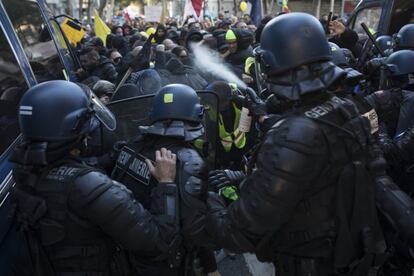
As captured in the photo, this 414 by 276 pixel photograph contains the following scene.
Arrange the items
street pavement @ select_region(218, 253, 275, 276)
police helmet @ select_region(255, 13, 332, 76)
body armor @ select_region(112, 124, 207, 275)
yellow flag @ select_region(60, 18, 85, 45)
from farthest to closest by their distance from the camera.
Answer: yellow flag @ select_region(60, 18, 85, 45) < street pavement @ select_region(218, 253, 275, 276) < body armor @ select_region(112, 124, 207, 275) < police helmet @ select_region(255, 13, 332, 76)

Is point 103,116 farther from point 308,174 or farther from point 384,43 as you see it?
point 384,43

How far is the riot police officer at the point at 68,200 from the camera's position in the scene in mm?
1875

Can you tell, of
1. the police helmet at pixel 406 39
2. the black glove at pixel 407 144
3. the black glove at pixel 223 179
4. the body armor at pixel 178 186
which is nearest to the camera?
the body armor at pixel 178 186

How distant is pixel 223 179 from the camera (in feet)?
7.55

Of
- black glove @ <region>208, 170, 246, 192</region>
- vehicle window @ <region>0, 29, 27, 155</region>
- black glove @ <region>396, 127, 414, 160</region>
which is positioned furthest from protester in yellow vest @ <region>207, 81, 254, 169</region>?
vehicle window @ <region>0, 29, 27, 155</region>

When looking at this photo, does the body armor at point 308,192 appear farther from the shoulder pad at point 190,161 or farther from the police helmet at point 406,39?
the police helmet at point 406,39

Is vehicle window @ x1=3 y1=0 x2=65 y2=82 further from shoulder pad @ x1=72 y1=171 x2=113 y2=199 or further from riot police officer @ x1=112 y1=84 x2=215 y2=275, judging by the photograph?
shoulder pad @ x1=72 y1=171 x2=113 y2=199

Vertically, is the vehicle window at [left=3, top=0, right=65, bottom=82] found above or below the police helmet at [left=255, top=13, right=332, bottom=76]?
below

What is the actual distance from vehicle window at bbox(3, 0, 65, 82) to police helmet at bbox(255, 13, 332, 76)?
188 cm

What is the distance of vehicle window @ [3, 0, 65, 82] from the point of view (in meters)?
3.11

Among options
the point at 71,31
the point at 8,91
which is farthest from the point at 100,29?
the point at 8,91

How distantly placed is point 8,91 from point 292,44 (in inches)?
67.6

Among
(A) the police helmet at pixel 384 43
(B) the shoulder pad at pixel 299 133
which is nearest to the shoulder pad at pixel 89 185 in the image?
(B) the shoulder pad at pixel 299 133

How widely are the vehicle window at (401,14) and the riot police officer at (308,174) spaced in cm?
507
